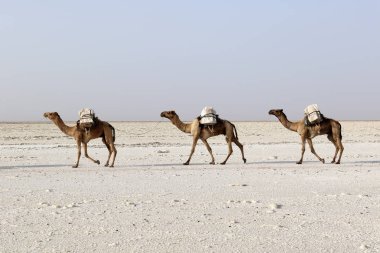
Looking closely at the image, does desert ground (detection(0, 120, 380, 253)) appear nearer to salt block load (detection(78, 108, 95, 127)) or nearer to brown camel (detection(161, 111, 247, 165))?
salt block load (detection(78, 108, 95, 127))

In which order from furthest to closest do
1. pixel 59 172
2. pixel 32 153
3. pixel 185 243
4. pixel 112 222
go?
pixel 32 153
pixel 59 172
pixel 112 222
pixel 185 243

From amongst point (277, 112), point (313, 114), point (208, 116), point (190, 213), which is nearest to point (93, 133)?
point (208, 116)

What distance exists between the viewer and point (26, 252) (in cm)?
515

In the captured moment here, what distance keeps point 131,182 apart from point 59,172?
315 centimetres

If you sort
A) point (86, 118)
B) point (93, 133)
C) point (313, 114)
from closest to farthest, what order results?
point (86, 118) < point (93, 133) < point (313, 114)

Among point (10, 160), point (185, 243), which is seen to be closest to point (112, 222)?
point (185, 243)

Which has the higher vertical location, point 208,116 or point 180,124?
point 208,116

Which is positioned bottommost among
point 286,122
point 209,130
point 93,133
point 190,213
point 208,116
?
point 190,213

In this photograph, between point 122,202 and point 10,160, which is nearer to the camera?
point 122,202

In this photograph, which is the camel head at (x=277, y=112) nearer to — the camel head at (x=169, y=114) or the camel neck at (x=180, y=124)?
the camel neck at (x=180, y=124)

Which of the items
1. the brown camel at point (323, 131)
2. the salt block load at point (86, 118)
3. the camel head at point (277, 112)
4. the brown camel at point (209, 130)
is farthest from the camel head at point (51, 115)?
the brown camel at point (323, 131)

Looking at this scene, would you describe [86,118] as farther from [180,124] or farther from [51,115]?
[180,124]

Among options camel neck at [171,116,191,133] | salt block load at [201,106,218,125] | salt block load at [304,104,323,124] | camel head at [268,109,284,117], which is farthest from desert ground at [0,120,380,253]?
camel head at [268,109,284,117]

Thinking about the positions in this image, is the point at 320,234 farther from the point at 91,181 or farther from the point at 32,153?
the point at 32,153
